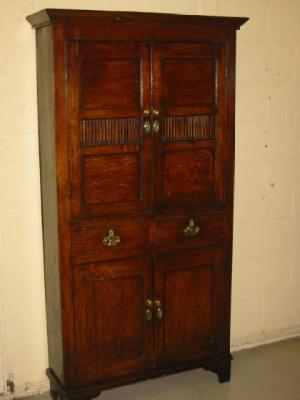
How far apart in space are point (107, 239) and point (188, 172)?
0.50 m

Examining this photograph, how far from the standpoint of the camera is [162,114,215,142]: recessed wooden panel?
2668 millimetres

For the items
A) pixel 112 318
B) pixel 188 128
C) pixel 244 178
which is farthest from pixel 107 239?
pixel 244 178

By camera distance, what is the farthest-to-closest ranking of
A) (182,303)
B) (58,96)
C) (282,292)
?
Result: (282,292) < (182,303) < (58,96)

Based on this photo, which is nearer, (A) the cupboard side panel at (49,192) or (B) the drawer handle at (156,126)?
(A) the cupboard side panel at (49,192)

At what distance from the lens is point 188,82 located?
2.68 m

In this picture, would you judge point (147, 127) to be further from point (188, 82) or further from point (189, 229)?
point (189, 229)

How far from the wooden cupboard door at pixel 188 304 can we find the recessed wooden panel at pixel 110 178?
38cm

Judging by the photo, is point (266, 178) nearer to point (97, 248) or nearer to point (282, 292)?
point (282, 292)

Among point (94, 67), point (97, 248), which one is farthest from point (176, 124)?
point (97, 248)

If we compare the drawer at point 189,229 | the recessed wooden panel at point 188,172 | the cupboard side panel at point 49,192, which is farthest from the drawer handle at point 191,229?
the cupboard side panel at point 49,192

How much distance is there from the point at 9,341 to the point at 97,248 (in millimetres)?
756

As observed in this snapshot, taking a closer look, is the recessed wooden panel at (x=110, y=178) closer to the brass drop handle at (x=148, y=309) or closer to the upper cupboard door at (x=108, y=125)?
the upper cupboard door at (x=108, y=125)

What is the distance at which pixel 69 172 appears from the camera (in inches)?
98.5

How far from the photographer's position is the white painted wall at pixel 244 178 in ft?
9.09
